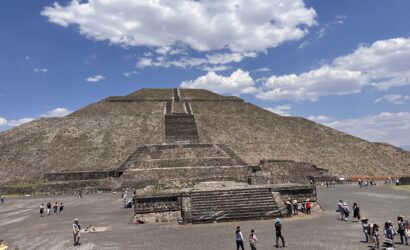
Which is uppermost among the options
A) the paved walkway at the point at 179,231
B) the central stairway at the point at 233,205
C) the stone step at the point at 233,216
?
the central stairway at the point at 233,205

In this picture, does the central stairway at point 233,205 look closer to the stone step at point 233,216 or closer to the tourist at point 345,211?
the stone step at point 233,216

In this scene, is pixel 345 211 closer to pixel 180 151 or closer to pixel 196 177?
pixel 196 177

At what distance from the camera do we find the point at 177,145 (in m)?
46.5

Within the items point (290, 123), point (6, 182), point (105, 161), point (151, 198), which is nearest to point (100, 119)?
point (105, 161)

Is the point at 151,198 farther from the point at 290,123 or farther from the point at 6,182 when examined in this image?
the point at 290,123

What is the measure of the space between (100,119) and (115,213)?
37.1 meters

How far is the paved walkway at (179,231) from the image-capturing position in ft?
46.1

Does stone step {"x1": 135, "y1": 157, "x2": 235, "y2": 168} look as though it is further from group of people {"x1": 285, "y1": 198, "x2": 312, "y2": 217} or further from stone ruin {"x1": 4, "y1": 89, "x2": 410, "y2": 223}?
group of people {"x1": 285, "y1": 198, "x2": 312, "y2": 217}

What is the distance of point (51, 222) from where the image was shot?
21.1m

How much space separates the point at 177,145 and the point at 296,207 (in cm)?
2757

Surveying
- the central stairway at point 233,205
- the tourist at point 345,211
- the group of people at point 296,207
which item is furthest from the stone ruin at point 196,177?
the tourist at point 345,211

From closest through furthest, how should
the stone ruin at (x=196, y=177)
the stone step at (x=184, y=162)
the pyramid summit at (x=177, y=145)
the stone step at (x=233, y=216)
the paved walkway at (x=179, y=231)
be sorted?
the paved walkway at (x=179, y=231)
the stone step at (x=233, y=216)
the stone ruin at (x=196, y=177)
the stone step at (x=184, y=162)
the pyramid summit at (x=177, y=145)

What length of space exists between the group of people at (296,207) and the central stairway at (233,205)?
65 centimetres

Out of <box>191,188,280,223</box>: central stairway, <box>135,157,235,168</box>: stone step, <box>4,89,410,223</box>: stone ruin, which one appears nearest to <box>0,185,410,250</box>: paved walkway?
<box>191,188,280,223</box>: central stairway
